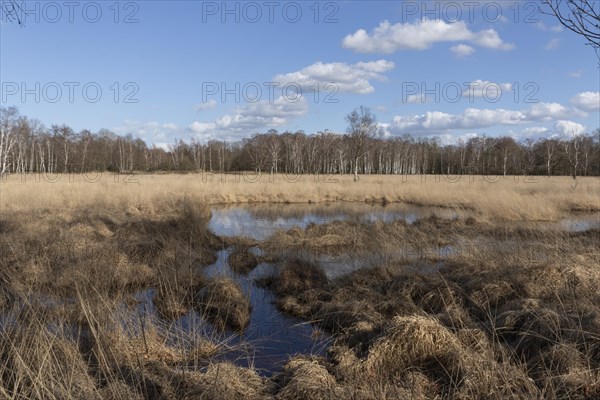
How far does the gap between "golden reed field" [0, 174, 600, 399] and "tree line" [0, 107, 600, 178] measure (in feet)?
130

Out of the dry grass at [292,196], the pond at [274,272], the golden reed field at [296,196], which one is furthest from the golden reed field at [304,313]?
the golden reed field at [296,196]

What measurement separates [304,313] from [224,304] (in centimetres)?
117

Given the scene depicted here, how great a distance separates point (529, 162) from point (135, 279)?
2586 inches

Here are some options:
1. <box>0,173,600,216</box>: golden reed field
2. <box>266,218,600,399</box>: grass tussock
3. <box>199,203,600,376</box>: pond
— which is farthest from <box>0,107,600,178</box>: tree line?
<box>266,218,600,399</box>: grass tussock

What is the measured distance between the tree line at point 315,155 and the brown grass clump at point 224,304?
4282cm

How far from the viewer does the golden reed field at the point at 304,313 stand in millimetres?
3578

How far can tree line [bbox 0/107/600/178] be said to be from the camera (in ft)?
183

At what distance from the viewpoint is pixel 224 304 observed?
6.42m

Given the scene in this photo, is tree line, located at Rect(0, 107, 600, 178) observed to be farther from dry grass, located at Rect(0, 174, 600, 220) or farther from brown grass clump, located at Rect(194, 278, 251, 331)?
brown grass clump, located at Rect(194, 278, 251, 331)

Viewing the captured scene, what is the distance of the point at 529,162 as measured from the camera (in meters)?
62.7

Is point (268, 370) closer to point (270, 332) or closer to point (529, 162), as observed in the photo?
point (270, 332)

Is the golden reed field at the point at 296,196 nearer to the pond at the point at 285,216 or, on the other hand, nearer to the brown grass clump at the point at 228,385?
the pond at the point at 285,216

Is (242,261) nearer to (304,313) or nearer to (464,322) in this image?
(304,313)

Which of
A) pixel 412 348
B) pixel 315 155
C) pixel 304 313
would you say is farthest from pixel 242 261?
pixel 315 155
